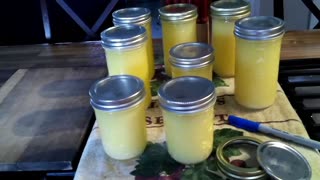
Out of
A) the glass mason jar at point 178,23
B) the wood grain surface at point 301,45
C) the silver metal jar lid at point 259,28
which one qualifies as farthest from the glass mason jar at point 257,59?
→ the wood grain surface at point 301,45

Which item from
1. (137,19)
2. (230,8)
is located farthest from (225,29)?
(137,19)

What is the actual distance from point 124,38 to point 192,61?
11cm

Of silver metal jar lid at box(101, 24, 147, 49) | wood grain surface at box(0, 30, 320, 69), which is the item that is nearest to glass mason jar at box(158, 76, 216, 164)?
silver metal jar lid at box(101, 24, 147, 49)

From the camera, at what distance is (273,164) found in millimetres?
430

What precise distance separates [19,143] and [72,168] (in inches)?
4.2

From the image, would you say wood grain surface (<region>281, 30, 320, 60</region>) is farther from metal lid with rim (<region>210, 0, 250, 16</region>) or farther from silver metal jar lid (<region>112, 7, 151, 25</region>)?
silver metal jar lid (<region>112, 7, 151, 25</region>)

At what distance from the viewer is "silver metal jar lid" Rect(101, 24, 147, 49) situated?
53cm

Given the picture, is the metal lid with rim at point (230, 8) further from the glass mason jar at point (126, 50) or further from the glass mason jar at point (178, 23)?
the glass mason jar at point (126, 50)

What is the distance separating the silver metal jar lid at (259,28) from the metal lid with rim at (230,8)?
0.17 ft

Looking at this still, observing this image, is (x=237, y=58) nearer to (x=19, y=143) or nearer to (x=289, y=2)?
(x=19, y=143)

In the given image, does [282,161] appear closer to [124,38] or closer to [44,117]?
[124,38]

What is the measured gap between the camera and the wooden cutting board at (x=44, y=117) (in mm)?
514

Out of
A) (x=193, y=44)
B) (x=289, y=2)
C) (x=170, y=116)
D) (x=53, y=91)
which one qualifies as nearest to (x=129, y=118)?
(x=170, y=116)

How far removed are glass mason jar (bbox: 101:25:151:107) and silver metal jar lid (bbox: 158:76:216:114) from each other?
0.08 meters
